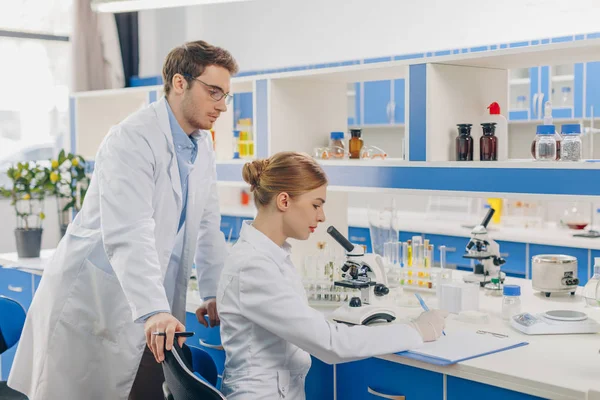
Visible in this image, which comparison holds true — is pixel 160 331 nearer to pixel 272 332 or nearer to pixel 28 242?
pixel 272 332

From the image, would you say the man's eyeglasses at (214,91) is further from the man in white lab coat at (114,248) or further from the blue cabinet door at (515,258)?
the blue cabinet door at (515,258)

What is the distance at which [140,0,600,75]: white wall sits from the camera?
4.72 metres

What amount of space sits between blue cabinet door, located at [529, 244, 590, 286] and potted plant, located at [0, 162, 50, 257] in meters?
2.83

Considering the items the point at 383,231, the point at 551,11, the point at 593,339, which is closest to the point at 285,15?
the point at 551,11

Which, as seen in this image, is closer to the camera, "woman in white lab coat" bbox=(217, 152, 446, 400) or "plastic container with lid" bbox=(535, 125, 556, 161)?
"woman in white lab coat" bbox=(217, 152, 446, 400)

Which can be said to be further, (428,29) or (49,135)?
(49,135)

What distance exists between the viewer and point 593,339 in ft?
6.92

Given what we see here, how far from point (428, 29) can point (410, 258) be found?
2.64 m

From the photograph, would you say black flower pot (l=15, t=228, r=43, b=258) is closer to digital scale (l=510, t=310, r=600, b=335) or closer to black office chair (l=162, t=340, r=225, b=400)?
black office chair (l=162, t=340, r=225, b=400)

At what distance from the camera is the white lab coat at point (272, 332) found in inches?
72.2

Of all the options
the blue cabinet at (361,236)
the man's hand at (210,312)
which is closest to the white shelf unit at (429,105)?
the man's hand at (210,312)

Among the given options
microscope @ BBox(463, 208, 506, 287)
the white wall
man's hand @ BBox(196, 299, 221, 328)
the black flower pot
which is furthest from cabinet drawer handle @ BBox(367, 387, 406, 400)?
the white wall

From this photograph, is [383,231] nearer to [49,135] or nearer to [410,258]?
[410,258]

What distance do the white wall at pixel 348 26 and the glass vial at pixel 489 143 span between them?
2.33 meters
